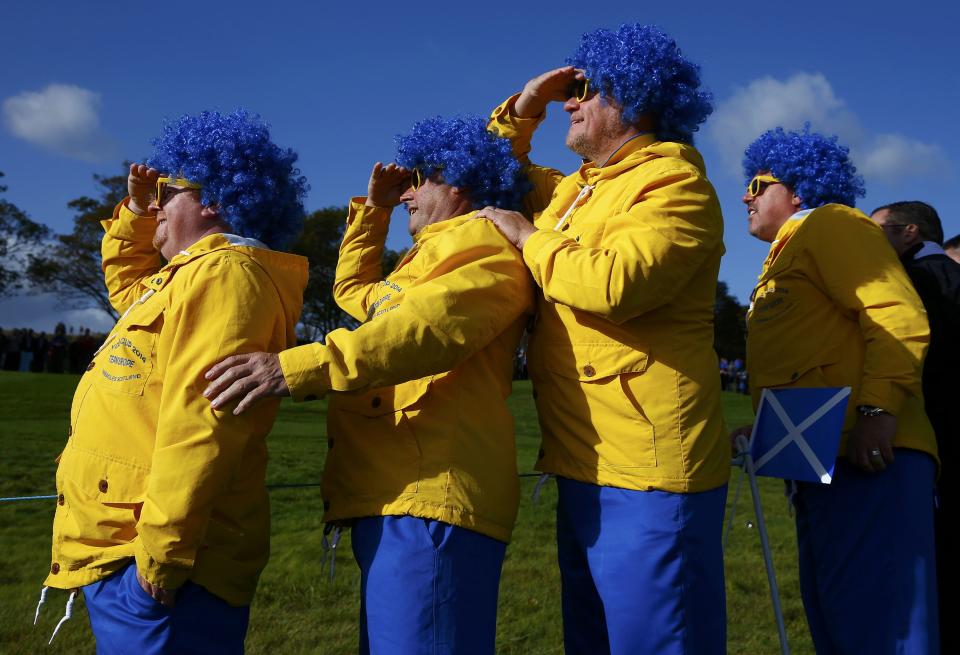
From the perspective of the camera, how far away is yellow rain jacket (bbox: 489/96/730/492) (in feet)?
7.96

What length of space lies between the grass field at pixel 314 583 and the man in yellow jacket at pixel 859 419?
1.52 feet

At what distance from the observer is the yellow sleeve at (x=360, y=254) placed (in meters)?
3.73

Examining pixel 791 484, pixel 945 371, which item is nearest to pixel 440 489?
pixel 791 484

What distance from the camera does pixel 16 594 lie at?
195 inches

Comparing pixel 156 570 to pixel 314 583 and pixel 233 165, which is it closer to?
pixel 233 165

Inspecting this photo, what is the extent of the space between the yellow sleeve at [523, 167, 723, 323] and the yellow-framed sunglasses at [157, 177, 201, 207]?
46.9 inches

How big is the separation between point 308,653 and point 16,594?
194 cm

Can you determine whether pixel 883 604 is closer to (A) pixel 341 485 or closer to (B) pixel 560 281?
(B) pixel 560 281

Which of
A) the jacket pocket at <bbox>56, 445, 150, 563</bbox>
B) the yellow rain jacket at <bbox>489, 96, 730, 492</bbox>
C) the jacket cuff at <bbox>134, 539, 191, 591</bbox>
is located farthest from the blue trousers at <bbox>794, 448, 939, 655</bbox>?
the jacket pocket at <bbox>56, 445, 150, 563</bbox>

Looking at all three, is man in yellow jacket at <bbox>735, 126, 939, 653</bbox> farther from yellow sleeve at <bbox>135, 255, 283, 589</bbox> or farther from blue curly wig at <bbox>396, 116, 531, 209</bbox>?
yellow sleeve at <bbox>135, 255, 283, 589</bbox>

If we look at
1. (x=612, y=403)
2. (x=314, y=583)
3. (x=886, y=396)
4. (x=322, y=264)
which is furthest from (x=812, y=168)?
(x=322, y=264)

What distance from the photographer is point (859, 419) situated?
3275 mm

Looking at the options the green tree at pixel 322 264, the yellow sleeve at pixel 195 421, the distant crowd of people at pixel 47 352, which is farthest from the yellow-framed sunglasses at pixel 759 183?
the green tree at pixel 322 264

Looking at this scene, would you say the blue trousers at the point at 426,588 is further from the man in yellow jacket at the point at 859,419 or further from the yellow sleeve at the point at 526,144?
the man in yellow jacket at the point at 859,419
